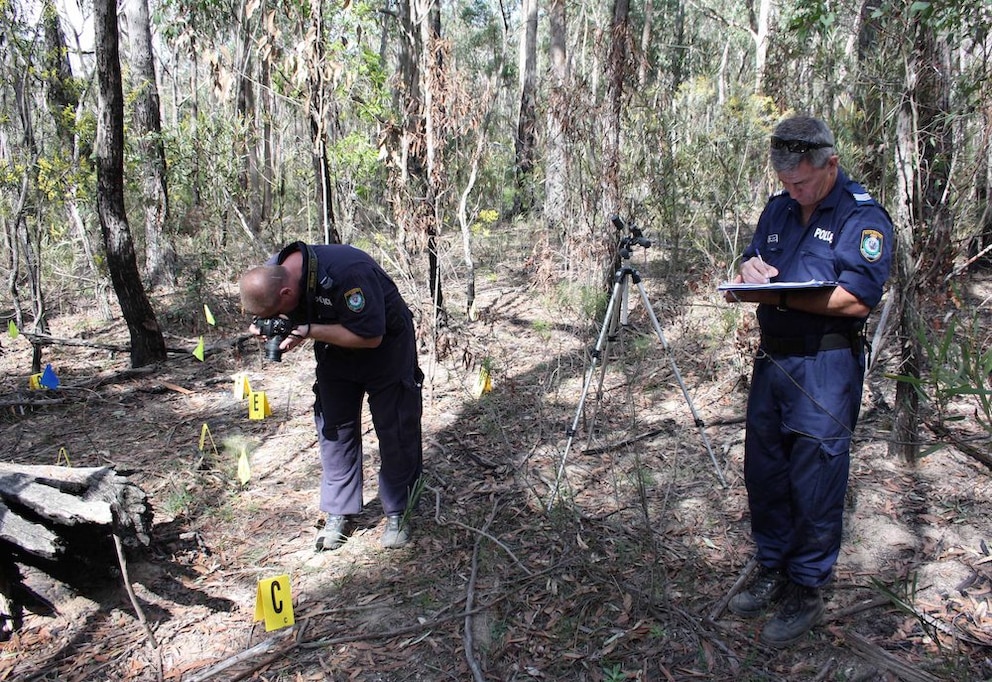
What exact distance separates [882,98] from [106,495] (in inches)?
181

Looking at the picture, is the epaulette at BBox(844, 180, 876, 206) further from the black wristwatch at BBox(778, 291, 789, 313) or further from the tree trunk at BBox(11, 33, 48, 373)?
the tree trunk at BBox(11, 33, 48, 373)

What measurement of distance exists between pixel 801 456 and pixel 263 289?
88.0 inches

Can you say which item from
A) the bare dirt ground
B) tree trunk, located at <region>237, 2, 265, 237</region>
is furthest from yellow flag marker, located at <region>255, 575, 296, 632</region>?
tree trunk, located at <region>237, 2, 265, 237</region>

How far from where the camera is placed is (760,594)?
2844 millimetres

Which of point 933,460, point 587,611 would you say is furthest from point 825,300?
point 933,460

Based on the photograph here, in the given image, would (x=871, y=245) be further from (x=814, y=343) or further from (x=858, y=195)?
(x=814, y=343)

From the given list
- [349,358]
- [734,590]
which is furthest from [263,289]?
A: [734,590]

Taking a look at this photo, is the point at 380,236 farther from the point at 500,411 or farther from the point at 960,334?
the point at 960,334

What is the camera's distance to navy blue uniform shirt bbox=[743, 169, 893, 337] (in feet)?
7.74

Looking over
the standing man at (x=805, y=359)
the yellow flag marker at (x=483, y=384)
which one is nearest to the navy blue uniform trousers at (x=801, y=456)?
the standing man at (x=805, y=359)

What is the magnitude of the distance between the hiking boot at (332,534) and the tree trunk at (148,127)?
23.8ft

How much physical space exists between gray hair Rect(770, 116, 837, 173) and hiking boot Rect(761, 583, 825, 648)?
1.62 meters

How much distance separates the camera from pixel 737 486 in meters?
3.86

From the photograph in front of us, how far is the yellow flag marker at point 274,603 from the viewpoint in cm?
284
